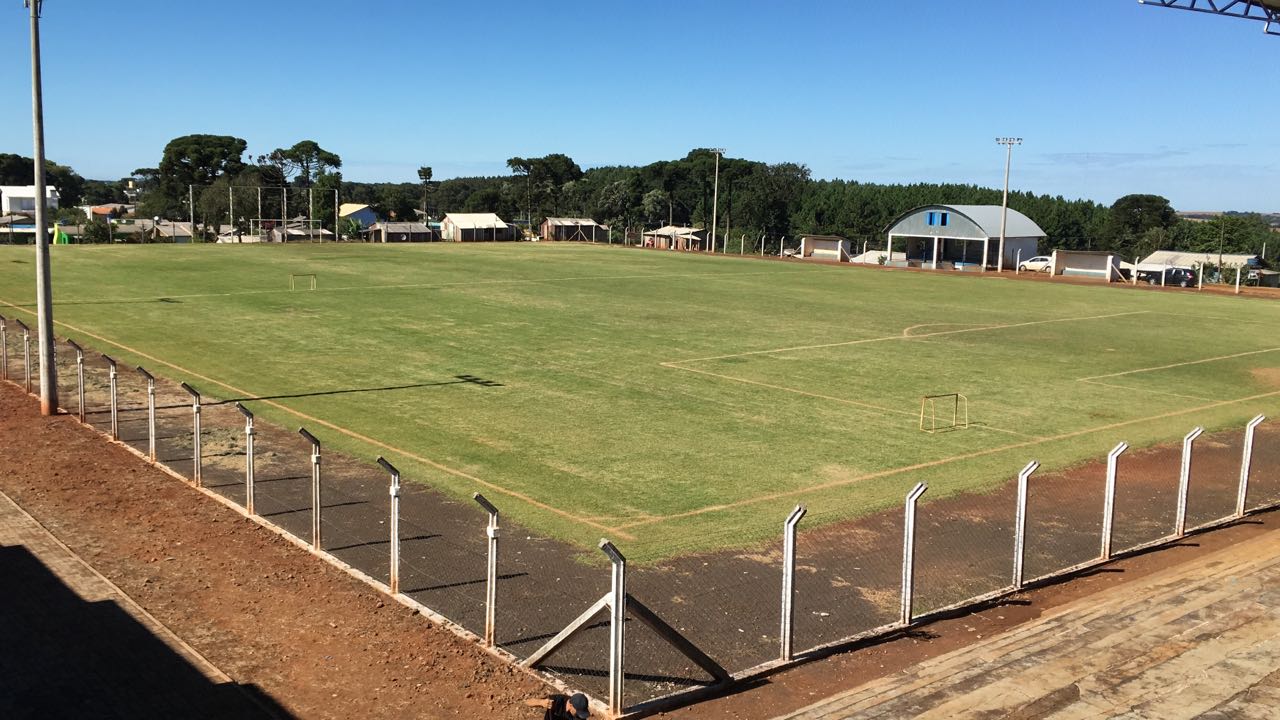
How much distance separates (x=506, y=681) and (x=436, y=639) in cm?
132

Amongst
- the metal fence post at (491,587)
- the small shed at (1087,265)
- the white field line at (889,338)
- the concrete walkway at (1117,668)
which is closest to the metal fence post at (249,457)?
the metal fence post at (491,587)

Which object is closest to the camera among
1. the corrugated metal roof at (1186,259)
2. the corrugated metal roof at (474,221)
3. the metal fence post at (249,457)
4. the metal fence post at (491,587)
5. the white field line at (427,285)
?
the metal fence post at (491,587)

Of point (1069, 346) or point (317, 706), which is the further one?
point (1069, 346)

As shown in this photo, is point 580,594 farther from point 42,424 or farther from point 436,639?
point 42,424

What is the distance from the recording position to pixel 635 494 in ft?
59.8

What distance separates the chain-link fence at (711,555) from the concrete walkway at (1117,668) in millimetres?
1273

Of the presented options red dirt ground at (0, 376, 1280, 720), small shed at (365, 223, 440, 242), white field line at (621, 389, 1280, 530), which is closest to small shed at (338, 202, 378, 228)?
small shed at (365, 223, 440, 242)

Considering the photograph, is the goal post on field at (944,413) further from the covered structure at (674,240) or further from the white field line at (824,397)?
the covered structure at (674,240)

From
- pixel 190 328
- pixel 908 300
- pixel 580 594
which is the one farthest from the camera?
pixel 908 300

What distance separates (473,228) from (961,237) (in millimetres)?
59042

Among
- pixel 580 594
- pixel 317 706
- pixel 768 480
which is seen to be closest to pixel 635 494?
pixel 768 480

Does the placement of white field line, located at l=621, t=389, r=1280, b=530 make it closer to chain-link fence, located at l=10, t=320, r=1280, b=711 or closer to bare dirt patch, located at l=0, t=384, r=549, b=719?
chain-link fence, located at l=10, t=320, r=1280, b=711

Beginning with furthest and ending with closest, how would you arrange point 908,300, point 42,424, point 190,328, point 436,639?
1. point 908,300
2. point 190,328
3. point 42,424
4. point 436,639

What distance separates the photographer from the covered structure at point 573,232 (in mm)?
130750
